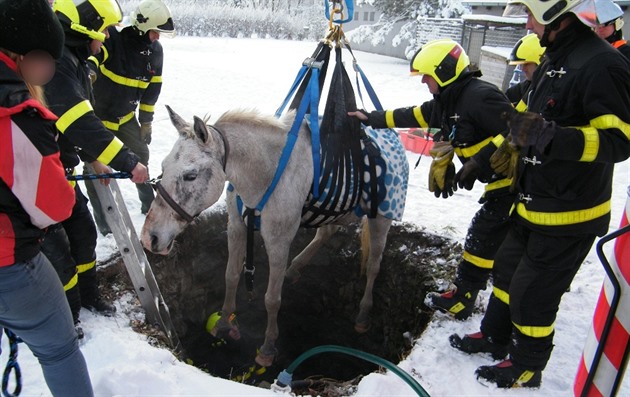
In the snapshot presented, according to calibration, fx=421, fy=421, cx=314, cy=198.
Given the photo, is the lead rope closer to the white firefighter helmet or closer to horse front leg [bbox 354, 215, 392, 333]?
horse front leg [bbox 354, 215, 392, 333]

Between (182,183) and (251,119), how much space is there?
0.66 meters

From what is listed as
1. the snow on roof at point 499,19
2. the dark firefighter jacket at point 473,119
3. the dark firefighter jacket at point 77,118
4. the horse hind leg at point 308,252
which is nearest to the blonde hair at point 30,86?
the dark firefighter jacket at point 77,118

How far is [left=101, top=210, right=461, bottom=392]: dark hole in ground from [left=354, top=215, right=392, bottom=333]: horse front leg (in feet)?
0.93

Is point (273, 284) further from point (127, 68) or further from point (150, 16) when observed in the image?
point (150, 16)

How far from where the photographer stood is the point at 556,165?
85.0 inches

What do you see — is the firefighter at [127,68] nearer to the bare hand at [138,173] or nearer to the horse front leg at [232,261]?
the horse front leg at [232,261]

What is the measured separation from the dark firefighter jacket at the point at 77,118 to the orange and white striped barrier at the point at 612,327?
2519 millimetres

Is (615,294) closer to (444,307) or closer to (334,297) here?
(444,307)

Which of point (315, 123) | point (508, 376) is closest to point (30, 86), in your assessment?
A: point (315, 123)

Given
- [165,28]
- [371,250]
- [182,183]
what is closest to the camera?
[182,183]

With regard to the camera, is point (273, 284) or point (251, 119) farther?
point (273, 284)

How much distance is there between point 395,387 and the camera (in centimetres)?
250

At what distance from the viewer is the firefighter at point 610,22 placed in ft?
11.5

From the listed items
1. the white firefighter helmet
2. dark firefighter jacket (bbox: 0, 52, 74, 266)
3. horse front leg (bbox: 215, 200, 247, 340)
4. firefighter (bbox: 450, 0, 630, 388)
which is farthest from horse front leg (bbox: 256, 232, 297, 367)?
the white firefighter helmet
